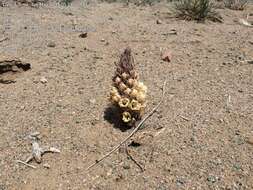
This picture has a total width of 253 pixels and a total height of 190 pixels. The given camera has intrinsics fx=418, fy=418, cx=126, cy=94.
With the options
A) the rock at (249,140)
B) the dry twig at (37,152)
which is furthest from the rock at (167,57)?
the dry twig at (37,152)

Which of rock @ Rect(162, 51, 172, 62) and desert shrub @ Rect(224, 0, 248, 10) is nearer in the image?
rock @ Rect(162, 51, 172, 62)

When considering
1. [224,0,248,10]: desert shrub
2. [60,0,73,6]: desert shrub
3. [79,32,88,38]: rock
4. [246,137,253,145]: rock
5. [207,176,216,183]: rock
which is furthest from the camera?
[224,0,248,10]: desert shrub

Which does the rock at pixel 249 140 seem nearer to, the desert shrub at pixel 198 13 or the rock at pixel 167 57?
the rock at pixel 167 57

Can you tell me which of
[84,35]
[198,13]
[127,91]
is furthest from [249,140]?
[198,13]

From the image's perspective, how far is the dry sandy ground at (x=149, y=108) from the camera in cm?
280

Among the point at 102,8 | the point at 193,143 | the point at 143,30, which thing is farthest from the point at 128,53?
the point at 102,8

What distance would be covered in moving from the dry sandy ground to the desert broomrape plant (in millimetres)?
166

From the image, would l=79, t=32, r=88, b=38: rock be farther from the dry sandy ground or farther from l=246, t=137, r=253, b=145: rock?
l=246, t=137, r=253, b=145: rock

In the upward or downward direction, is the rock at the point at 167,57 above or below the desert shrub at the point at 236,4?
above

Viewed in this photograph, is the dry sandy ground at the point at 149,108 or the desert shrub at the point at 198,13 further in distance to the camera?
the desert shrub at the point at 198,13

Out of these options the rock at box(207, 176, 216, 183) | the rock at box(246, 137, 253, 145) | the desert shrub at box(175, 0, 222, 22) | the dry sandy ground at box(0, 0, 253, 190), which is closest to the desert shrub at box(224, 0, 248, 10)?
the desert shrub at box(175, 0, 222, 22)

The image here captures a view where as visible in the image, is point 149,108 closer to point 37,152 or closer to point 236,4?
point 37,152

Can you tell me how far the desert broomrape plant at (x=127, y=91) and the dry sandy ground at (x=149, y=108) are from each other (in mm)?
166

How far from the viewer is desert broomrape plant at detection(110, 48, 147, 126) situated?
3121mm
